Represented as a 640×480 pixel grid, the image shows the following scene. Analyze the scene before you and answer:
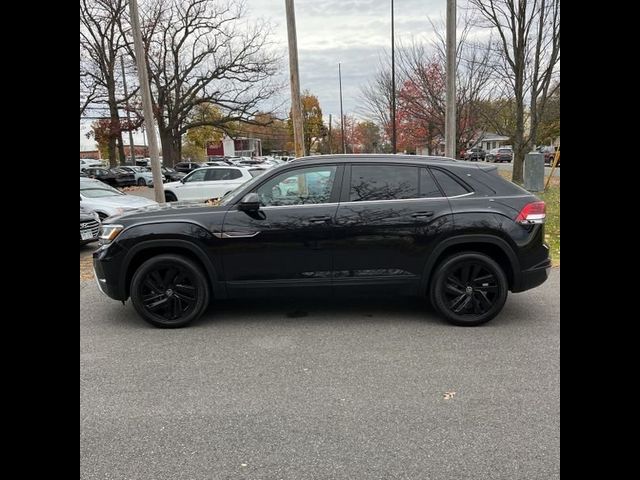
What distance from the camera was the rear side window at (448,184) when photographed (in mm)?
4824

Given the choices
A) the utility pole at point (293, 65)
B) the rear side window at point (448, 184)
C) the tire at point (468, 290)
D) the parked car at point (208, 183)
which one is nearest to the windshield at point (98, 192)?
the parked car at point (208, 183)

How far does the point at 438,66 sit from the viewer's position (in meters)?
21.1

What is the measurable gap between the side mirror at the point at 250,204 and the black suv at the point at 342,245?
11mm

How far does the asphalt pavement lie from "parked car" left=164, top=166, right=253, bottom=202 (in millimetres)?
10312

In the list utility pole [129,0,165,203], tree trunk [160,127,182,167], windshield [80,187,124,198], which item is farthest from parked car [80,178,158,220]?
tree trunk [160,127,182,167]

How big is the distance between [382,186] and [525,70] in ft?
50.7

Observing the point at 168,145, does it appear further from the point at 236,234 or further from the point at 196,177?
the point at 236,234

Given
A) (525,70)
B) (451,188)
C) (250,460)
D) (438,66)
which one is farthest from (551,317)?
(438,66)

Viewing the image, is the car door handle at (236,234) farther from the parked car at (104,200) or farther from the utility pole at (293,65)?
the utility pole at (293,65)

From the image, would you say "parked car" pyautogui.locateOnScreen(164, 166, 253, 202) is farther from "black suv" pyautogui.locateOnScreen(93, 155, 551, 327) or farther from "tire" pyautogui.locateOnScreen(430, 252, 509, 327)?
"tire" pyautogui.locateOnScreen(430, 252, 509, 327)

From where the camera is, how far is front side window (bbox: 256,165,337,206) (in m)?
4.84

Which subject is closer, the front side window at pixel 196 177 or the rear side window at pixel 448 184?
the rear side window at pixel 448 184

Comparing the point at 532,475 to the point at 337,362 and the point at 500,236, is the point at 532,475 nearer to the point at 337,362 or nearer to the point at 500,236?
the point at 337,362

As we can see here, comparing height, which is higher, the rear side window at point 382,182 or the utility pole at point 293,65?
the utility pole at point 293,65
